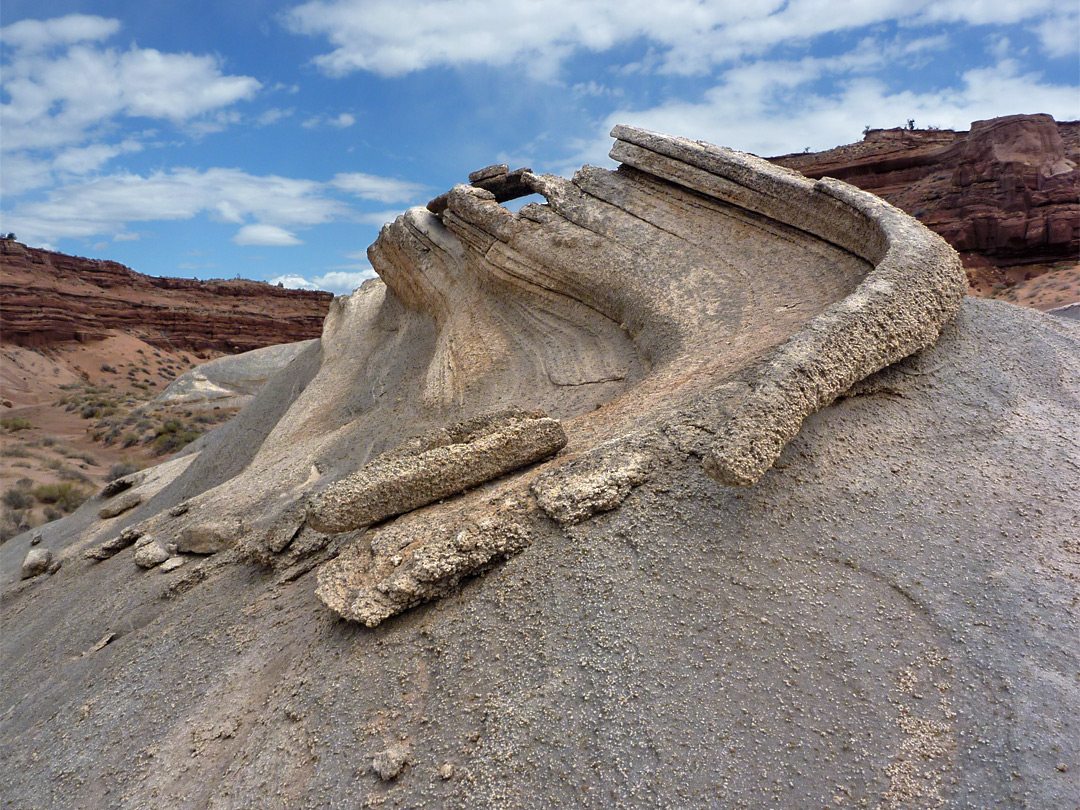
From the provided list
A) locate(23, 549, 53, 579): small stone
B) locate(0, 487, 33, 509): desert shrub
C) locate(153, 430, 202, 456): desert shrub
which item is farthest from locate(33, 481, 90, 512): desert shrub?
locate(23, 549, 53, 579): small stone

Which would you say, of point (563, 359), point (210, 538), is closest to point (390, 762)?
point (210, 538)

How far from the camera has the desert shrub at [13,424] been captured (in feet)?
55.0

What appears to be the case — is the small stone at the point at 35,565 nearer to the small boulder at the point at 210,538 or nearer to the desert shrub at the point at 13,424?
the small boulder at the point at 210,538

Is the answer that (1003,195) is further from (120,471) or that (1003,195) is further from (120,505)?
(120,471)

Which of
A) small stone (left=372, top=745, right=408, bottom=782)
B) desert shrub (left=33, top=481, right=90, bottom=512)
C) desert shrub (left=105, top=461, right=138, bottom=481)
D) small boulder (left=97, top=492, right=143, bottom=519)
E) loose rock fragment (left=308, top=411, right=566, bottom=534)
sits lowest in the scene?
desert shrub (left=33, top=481, right=90, bottom=512)

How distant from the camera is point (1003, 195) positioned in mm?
19016

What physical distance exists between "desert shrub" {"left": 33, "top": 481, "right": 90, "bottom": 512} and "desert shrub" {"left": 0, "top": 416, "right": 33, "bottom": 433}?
720 cm

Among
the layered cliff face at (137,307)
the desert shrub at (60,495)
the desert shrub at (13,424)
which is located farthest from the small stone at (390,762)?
the layered cliff face at (137,307)

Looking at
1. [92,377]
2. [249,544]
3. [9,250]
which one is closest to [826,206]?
[249,544]

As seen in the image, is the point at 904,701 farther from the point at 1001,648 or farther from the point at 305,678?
the point at 305,678

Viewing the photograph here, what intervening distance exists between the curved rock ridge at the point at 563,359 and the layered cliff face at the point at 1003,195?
50.1 feet

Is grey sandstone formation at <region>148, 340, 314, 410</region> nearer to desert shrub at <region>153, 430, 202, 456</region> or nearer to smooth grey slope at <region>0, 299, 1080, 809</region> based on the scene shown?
desert shrub at <region>153, 430, 202, 456</region>

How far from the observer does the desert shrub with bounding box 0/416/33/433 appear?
1677 cm

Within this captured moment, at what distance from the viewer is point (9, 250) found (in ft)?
99.2
